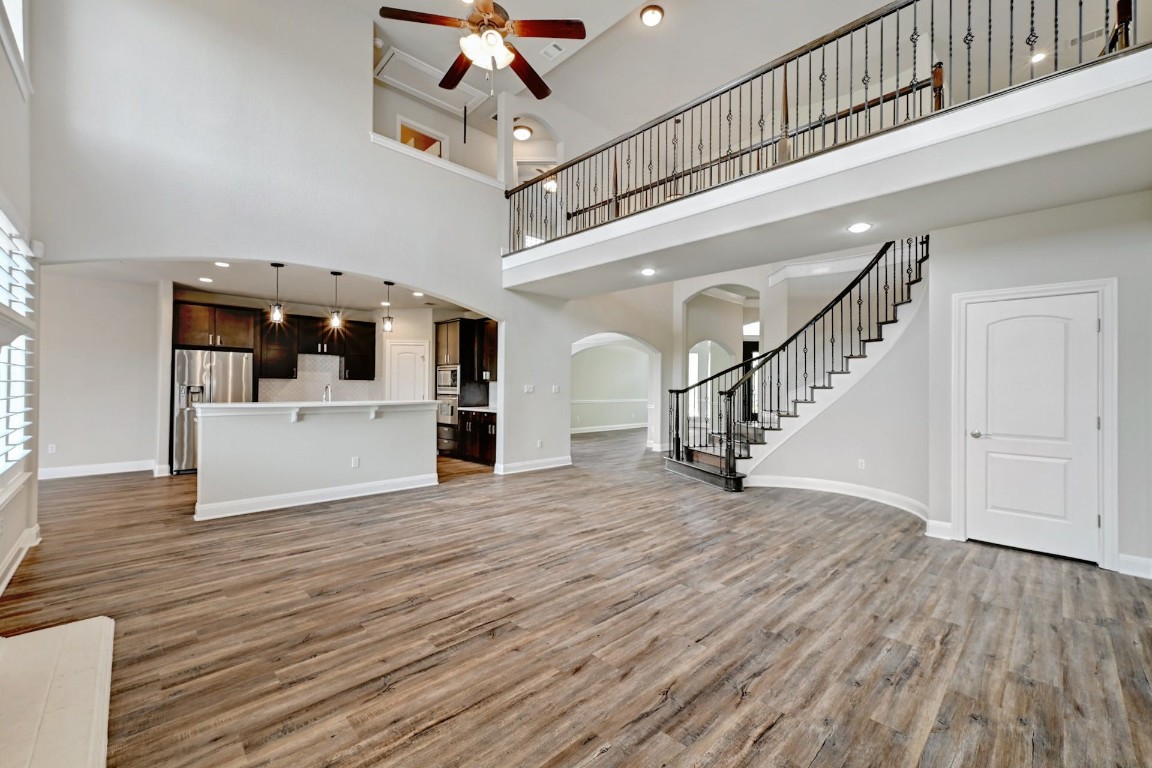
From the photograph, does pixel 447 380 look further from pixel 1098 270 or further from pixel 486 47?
pixel 1098 270

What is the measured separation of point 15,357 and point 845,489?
25.5 feet

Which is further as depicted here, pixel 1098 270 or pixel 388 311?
pixel 388 311

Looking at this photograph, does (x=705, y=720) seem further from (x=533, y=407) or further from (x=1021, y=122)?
(x=533, y=407)

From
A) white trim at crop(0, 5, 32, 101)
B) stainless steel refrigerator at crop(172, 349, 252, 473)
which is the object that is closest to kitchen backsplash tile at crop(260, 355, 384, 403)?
stainless steel refrigerator at crop(172, 349, 252, 473)

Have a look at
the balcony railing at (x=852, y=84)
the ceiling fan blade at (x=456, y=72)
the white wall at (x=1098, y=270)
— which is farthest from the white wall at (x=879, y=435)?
the ceiling fan blade at (x=456, y=72)

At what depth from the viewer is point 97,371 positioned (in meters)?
6.62

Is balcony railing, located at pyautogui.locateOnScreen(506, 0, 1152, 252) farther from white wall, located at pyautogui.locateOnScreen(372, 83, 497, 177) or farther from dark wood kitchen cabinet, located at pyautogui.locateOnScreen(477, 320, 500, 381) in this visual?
dark wood kitchen cabinet, located at pyautogui.locateOnScreen(477, 320, 500, 381)

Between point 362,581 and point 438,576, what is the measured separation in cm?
48

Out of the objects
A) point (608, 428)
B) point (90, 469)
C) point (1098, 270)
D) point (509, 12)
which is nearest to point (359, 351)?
point (90, 469)

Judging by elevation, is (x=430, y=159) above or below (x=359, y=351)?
above

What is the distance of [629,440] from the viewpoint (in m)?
10.8

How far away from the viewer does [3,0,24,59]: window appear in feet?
11.1

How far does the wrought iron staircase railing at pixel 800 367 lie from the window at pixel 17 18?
6.99 m

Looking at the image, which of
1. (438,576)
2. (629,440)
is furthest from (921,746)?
(629,440)
